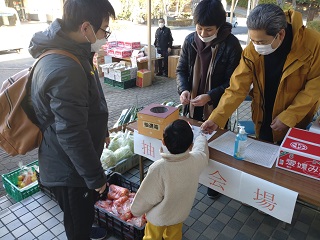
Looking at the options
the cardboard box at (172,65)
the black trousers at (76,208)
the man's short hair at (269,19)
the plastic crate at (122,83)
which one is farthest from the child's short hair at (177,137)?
the cardboard box at (172,65)

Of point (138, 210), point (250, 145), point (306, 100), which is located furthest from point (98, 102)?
point (306, 100)

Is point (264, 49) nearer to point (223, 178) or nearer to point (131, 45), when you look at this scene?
point (223, 178)

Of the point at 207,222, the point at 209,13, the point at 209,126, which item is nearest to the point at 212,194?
the point at 207,222

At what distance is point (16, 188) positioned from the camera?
258 centimetres

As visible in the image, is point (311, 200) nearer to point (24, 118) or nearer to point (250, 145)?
point (250, 145)

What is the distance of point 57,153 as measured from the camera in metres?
1.40

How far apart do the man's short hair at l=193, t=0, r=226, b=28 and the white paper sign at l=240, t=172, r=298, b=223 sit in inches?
45.8

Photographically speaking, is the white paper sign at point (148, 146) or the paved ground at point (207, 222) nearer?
the white paper sign at point (148, 146)

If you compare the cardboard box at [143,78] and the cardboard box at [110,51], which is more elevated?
the cardboard box at [110,51]

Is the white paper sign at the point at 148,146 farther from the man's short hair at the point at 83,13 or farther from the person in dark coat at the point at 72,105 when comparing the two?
the man's short hair at the point at 83,13

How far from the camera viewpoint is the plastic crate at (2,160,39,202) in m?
2.61

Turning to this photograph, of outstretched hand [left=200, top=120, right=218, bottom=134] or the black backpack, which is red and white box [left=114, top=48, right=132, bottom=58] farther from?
the black backpack

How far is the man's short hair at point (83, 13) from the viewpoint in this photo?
122 centimetres

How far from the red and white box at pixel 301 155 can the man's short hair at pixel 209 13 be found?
1.02 metres
